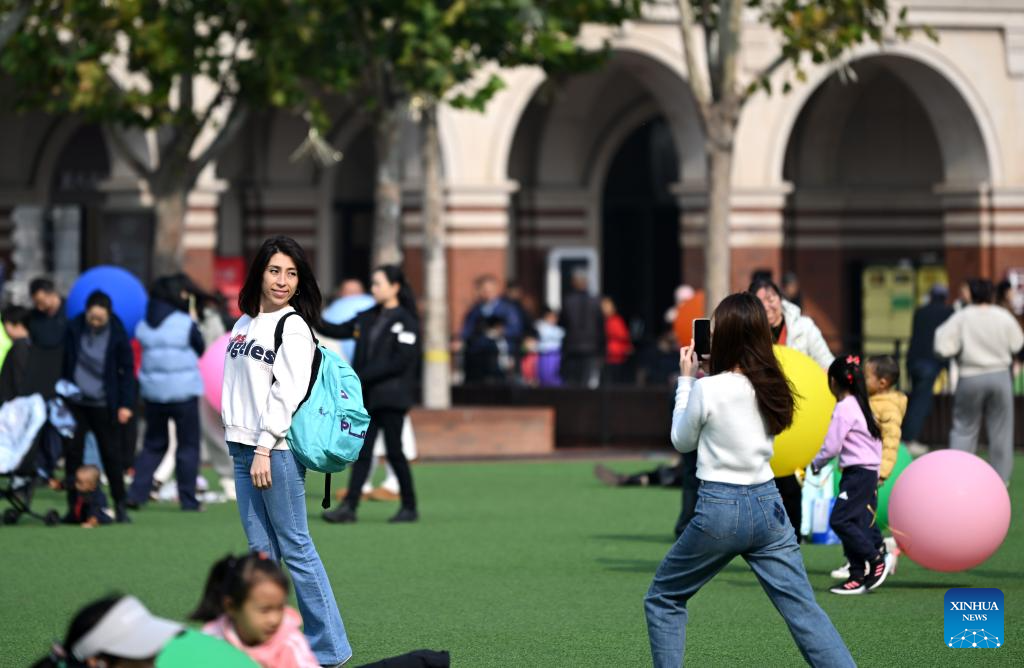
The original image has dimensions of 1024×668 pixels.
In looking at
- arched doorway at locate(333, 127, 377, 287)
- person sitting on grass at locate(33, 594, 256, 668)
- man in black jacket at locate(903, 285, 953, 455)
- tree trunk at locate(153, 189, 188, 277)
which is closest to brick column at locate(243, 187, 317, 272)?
arched doorway at locate(333, 127, 377, 287)

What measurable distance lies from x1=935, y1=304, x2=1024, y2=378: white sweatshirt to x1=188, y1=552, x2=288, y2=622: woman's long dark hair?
1079 cm

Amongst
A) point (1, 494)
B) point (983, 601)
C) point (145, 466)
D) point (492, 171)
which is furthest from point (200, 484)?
point (492, 171)

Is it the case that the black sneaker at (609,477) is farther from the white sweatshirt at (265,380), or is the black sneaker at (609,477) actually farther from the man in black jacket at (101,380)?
the white sweatshirt at (265,380)

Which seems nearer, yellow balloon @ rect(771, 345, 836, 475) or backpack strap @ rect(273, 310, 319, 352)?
backpack strap @ rect(273, 310, 319, 352)

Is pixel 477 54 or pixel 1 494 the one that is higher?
pixel 477 54

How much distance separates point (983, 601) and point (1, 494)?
24.8 ft

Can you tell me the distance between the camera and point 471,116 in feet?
92.8

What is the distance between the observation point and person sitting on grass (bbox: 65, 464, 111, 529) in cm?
1411

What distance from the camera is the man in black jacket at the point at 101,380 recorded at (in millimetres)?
14172

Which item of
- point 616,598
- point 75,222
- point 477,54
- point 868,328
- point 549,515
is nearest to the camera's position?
point 616,598

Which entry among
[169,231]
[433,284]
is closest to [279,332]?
[169,231]

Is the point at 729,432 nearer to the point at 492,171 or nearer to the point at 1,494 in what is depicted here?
the point at 1,494

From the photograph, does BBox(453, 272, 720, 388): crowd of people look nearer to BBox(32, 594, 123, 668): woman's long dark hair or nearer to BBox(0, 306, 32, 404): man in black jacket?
BBox(0, 306, 32, 404): man in black jacket

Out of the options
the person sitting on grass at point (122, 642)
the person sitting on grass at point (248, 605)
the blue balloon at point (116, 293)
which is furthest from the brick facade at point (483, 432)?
the person sitting on grass at point (122, 642)
